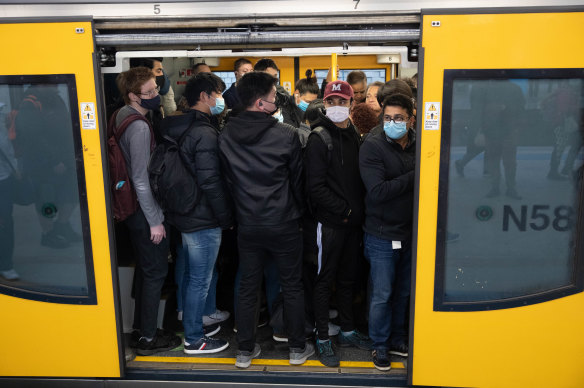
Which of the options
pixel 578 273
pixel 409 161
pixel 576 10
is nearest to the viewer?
pixel 576 10

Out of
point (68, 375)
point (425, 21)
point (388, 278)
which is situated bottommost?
point (68, 375)

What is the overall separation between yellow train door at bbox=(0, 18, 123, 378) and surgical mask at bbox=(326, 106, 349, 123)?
1.37 m

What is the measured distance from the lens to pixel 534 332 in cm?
284


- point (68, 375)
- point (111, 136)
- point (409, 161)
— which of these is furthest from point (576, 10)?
point (68, 375)

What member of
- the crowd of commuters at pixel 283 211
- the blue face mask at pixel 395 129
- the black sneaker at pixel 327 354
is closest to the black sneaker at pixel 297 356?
the crowd of commuters at pixel 283 211

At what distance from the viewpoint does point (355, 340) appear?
3.46m

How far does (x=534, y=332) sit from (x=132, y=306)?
2.70 m

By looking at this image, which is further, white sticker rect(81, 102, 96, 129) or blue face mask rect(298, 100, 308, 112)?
blue face mask rect(298, 100, 308, 112)

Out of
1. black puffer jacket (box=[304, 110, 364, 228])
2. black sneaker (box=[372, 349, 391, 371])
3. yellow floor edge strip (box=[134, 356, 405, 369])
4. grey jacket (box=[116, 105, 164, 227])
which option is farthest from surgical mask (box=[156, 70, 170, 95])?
black sneaker (box=[372, 349, 391, 371])

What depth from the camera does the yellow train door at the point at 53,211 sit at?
2.76 meters

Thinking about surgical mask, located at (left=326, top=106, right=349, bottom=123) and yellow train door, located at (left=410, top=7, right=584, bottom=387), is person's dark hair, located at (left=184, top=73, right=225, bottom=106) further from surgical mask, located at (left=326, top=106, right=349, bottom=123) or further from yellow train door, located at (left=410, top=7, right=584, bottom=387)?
yellow train door, located at (left=410, top=7, right=584, bottom=387)

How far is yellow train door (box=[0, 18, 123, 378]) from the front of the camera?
2.76m

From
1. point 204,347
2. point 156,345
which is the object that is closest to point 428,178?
point 204,347

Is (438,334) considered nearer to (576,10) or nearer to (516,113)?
(516,113)
